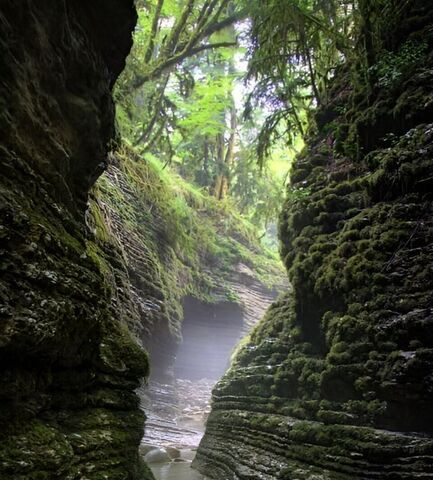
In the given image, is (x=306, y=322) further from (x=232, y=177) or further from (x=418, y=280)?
(x=232, y=177)

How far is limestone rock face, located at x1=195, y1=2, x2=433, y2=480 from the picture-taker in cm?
455

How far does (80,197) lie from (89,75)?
1252mm

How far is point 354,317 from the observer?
18.0 ft

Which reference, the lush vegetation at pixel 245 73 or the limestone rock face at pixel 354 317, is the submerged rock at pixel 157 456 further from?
the lush vegetation at pixel 245 73

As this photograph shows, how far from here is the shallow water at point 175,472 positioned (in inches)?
237

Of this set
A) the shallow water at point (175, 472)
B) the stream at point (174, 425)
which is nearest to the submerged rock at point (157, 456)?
the stream at point (174, 425)

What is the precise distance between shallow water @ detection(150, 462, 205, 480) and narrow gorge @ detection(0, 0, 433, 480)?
0.22ft

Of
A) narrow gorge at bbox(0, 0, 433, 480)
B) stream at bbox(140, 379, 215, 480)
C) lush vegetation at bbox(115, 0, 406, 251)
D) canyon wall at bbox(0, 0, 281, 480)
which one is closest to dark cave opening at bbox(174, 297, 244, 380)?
stream at bbox(140, 379, 215, 480)

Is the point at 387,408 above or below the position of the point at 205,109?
below

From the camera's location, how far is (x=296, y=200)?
7551mm

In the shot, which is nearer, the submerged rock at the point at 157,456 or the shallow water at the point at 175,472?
the shallow water at the point at 175,472

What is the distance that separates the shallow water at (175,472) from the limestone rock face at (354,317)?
0.24m

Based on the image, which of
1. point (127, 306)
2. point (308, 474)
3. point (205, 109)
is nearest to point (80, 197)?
point (127, 306)

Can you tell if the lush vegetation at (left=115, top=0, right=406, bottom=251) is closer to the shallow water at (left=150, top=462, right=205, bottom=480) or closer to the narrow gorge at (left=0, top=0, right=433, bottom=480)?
the narrow gorge at (left=0, top=0, right=433, bottom=480)
